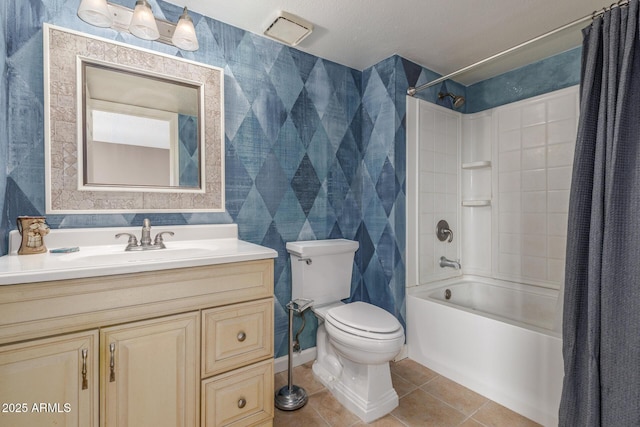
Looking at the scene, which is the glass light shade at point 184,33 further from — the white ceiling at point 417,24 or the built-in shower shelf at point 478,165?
the built-in shower shelf at point 478,165

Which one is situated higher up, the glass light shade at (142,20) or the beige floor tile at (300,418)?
the glass light shade at (142,20)

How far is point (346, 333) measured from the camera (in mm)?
1588

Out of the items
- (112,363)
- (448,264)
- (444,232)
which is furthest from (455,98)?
(112,363)

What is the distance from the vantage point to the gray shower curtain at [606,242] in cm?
114

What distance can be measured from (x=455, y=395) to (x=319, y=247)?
119 centimetres

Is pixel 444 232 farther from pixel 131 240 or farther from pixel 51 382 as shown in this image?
pixel 51 382

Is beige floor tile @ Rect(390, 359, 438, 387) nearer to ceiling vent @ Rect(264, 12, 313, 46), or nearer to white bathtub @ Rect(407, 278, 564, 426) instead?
white bathtub @ Rect(407, 278, 564, 426)

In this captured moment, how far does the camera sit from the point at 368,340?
1.51m

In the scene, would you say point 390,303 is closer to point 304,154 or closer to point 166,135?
point 304,154

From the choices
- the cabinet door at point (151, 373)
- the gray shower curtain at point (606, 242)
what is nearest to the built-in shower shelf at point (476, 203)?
the gray shower curtain at point (606, 242)

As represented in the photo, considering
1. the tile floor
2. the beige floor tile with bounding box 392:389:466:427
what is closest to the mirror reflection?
the tile floor

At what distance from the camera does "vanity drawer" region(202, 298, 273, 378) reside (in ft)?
3.98

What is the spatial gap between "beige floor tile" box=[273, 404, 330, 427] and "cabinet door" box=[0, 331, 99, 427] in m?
0.88

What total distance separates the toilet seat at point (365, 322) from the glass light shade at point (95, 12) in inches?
70.2
